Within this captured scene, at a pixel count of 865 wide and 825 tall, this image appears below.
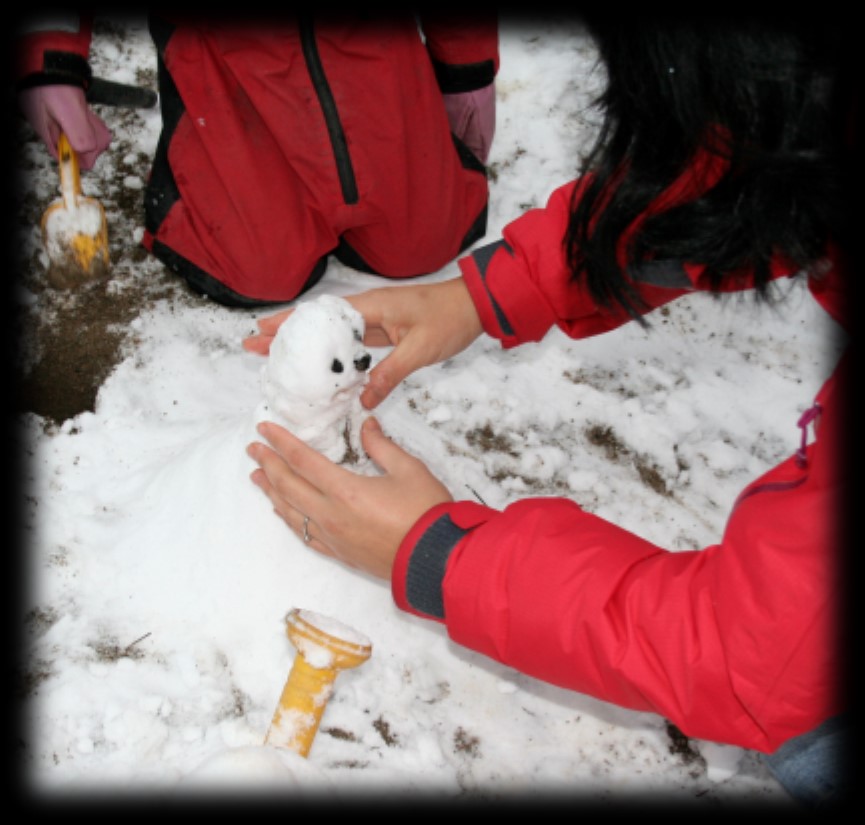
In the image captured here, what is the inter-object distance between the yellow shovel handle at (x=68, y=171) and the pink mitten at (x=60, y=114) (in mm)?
15

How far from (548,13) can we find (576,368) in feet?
4.07

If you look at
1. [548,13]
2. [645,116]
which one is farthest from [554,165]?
[645,116]

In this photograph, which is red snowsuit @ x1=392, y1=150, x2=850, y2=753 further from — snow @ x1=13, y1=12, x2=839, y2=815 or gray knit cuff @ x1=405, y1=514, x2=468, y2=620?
snow @ x1=13, y1=12, x2=839, y2=815

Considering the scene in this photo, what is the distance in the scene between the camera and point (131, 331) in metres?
1.71

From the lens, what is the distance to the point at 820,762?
3.22 ft

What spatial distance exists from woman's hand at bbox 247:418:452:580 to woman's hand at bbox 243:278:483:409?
0.10 metres

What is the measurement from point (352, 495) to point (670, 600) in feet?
1.54

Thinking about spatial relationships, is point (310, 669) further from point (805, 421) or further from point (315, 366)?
point (805, 421)

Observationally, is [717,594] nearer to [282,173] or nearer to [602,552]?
[602,552]

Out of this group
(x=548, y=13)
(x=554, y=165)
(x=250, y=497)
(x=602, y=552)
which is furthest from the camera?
(x=548, y=13)

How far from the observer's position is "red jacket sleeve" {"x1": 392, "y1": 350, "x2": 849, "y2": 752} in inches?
34.4

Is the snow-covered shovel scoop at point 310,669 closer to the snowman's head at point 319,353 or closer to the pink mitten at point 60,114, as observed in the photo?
the snowman's head at point 319,353

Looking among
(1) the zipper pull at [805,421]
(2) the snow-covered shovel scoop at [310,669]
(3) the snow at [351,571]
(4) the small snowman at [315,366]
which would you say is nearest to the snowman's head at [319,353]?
(4) the small snowman at [315,366]

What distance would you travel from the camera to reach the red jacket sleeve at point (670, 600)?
0.87 meters
